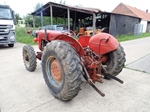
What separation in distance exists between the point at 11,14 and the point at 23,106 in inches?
267

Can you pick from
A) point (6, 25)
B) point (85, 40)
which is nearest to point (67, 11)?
point (6, 25)

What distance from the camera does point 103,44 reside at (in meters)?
2.75

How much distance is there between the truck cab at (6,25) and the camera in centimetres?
713

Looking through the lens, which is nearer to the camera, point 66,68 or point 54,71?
point 66,68

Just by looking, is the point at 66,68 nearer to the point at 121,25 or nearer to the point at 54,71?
the point at 54,71

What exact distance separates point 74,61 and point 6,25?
662 centimetres

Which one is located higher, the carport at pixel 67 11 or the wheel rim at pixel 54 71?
the carport at pixel 67 11

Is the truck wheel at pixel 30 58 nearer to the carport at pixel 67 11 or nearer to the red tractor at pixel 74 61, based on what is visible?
the red tractor at pixel 74 61

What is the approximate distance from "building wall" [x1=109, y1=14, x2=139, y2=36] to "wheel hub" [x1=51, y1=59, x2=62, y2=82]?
11781 millimetres

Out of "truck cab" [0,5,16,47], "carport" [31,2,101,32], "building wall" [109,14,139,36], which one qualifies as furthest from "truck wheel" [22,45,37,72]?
"building wall" [109,14,139,36]

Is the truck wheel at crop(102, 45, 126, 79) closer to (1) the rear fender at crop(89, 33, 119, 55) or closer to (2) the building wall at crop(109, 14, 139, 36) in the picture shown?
(1) the rear fender at crop(89, 33, 119, 55)

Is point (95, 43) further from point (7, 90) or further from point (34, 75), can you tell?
point (7, 90)

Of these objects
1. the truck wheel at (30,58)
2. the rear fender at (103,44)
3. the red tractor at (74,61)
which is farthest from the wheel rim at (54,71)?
the truck wheel at (30,58)

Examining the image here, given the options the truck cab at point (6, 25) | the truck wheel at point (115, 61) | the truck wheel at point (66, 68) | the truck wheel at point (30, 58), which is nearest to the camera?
the truck wheel at point (66, 68)
